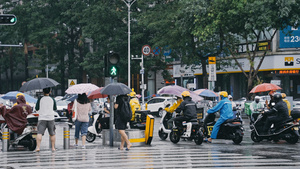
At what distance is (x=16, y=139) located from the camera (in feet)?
56.2

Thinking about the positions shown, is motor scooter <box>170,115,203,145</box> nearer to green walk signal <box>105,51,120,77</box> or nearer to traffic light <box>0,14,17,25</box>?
green walk signal <box>105,51,120,77</box>

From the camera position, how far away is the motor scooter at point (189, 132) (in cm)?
1831

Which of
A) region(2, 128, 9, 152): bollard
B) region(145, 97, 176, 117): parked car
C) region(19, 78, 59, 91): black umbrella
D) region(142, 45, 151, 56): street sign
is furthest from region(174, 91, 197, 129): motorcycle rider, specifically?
region(142, 45, 151, 56): street sign

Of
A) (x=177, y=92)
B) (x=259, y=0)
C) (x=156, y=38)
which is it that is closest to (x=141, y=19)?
(x=156, y=38)

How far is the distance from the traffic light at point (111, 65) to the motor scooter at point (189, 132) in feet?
9.82

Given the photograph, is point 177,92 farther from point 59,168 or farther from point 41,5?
point 41,5

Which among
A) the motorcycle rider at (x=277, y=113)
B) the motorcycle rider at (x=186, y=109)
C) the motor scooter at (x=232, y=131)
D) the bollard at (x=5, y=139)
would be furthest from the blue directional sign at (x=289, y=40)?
the bollard at (x=5, y=139)

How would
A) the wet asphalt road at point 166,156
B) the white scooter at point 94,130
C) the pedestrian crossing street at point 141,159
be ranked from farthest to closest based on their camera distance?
1. the white scooter at point 94,130
2. the wet asphalt road at point 166,156
3. the pedestrian crossing street at point 141,159

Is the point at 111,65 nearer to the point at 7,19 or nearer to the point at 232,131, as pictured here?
the point at 7,19

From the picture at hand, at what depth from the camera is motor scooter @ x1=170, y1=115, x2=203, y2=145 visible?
60.1 ft

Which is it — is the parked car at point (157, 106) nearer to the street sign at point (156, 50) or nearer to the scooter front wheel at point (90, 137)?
the street sign at point (156, 50)

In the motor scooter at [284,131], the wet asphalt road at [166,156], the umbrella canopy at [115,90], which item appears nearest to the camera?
the wet asphalt road at [166,156]

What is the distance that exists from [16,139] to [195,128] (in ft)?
19.3

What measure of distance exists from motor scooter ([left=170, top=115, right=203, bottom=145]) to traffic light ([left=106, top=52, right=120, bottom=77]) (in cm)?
Answer: 299
